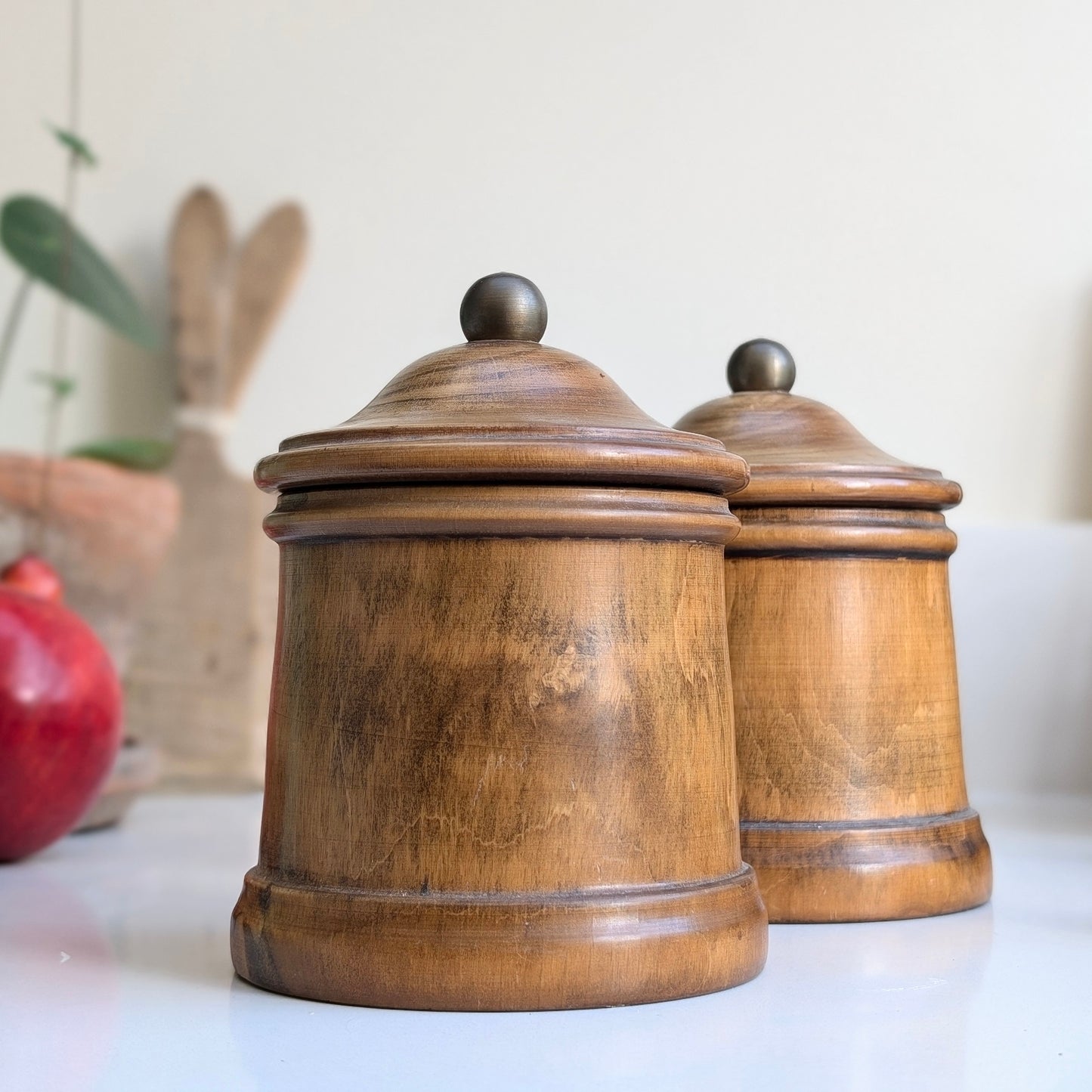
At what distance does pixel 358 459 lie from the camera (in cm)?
42

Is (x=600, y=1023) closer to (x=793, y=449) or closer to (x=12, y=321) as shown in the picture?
(x=793, y=449)

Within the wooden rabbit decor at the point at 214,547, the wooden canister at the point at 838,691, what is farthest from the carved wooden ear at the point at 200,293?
the wooden canister at the point at 838,691

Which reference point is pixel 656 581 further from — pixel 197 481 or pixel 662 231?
pixel 197 481

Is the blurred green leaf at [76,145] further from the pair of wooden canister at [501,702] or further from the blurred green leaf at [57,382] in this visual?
the pair of wooden canister at [501,702]

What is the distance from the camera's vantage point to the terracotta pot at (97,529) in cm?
103

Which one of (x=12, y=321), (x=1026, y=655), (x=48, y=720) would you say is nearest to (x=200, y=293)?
(x=12, y=321)

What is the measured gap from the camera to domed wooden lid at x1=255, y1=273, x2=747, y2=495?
41cm

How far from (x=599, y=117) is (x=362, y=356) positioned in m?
0.26

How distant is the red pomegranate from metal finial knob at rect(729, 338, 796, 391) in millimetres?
353

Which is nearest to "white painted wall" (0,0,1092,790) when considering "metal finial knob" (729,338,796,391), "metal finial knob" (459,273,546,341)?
"metal finial knob" (729,338,796,391)

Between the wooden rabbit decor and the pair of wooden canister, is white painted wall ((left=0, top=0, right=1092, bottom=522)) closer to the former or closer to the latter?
the wooden rabbit decor

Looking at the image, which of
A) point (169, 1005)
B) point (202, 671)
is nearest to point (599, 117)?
point (202, 671)

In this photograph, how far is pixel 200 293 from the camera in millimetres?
1205

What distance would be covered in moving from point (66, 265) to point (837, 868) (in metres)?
0.86
